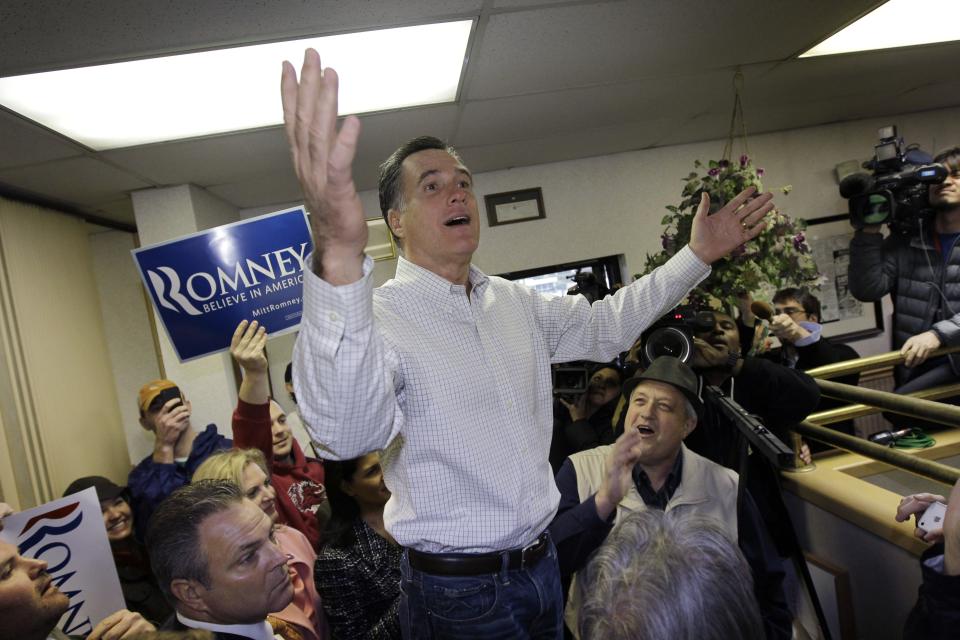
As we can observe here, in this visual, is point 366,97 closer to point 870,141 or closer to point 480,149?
point 480,149

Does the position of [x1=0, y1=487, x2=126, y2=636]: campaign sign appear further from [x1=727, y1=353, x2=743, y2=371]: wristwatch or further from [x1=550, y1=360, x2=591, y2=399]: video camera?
[x1=727, y1=353, x2=743, y2=371]: wristwatch

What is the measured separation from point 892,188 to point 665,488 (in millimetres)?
1680

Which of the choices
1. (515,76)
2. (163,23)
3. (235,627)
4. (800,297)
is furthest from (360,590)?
(800,297)

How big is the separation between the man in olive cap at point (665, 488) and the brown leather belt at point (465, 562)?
37cm

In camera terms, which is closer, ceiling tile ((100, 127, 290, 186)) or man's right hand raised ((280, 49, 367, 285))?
man's right hand raised ((280, 49, 367, 285))

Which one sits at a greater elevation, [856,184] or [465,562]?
[856,184]

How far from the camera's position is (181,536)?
4.07 ft

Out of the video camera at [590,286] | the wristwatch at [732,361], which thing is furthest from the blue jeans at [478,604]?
the video camera at [590,286]

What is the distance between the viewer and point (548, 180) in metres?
4.40

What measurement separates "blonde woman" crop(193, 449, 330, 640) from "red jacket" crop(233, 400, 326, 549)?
0.69 feet

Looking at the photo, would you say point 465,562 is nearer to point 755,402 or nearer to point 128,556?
point 755,402

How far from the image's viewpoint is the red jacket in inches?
84.0

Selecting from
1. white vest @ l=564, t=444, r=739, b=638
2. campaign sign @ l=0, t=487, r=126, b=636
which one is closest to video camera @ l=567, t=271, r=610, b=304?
white vest @ l=564, t=444, r=739, b=638

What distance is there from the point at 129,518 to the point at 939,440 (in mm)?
2909
